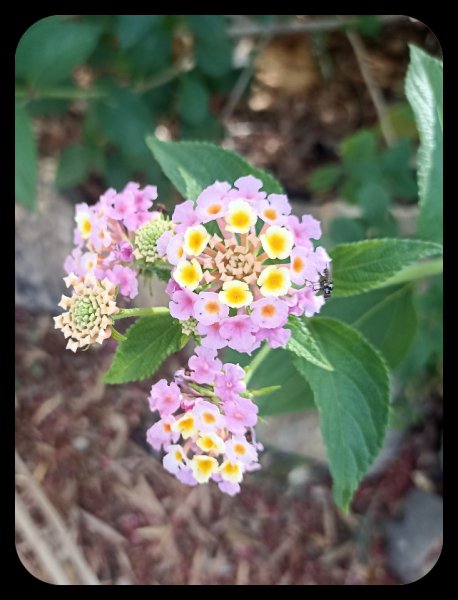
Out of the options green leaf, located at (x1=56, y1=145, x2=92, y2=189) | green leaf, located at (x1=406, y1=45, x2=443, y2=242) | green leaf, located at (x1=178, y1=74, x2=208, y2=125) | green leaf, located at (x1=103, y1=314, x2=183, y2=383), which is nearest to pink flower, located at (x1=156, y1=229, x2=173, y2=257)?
green leaf, located at (x1=103, y1=314, x2=183, y2=383)

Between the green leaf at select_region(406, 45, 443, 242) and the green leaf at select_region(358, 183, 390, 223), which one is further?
the green leaf at select_region(358, 183, 390, 223)

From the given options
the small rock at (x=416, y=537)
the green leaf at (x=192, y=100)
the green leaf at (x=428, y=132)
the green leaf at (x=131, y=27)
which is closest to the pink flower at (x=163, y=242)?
the green leaf at (x=428, y=132)

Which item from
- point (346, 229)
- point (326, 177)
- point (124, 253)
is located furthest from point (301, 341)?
point (326, 177)

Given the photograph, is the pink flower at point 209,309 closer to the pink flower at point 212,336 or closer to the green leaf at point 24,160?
the pink flower at point 212,336

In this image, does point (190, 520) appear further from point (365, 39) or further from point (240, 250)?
point (365, 39)

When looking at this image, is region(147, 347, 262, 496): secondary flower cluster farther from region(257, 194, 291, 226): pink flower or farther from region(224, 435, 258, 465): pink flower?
region(257, 194, 291, 226): pink flower

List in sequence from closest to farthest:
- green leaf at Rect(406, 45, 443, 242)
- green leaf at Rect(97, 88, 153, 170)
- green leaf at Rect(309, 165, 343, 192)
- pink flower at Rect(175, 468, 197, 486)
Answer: pink flower at Rect(175, 468, 197, 486), green leaf at Rect(406, 45, 443, 242), green leaf at Rect(97, 88, 153, 170), green leaf at Rect(309, 165, 343, 192)
